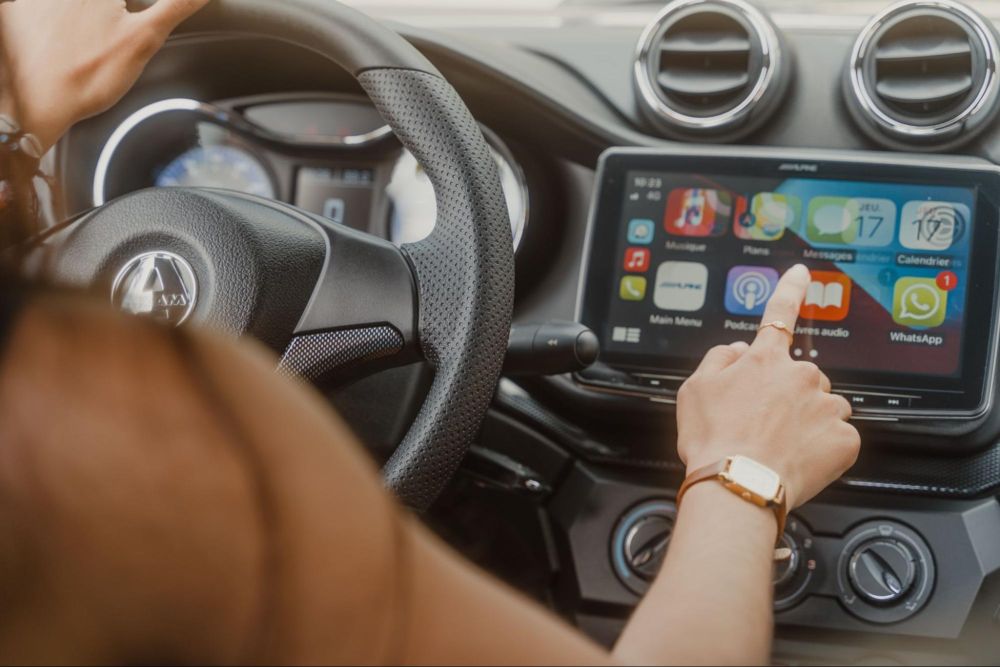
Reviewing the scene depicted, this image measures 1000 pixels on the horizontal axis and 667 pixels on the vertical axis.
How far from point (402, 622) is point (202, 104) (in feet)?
3.53

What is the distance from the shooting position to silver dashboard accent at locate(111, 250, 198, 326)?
93cm

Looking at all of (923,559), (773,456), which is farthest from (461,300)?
(923,559)

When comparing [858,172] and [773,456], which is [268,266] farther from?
[858,172]

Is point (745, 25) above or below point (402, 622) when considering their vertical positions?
above

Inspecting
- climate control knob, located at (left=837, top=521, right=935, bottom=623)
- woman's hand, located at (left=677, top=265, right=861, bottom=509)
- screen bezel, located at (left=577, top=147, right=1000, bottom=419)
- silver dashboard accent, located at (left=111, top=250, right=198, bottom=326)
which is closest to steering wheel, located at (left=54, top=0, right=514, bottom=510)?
silver dashboard accent, located at (left=111, top=250, right=198, bottom=326)

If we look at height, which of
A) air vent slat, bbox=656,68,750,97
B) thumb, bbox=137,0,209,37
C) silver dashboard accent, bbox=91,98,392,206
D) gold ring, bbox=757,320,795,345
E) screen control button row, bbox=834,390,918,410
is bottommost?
screen control button row, bbox=834,390,918,410

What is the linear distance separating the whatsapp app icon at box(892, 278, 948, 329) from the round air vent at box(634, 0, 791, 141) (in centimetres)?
24

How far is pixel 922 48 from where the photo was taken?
1.20 meters

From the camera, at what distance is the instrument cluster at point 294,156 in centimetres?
143

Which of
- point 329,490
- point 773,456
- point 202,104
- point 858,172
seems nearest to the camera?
point 329,490

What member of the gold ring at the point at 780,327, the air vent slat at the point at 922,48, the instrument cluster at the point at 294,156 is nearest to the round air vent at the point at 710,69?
the air vent slat at the point at 922,48

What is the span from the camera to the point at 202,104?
57.3 inches

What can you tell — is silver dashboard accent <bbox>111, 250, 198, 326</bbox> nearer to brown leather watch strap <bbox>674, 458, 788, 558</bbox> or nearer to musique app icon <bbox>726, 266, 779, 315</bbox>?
brown leather watch strap <bbox>674, 458, 788, 558</bbox>

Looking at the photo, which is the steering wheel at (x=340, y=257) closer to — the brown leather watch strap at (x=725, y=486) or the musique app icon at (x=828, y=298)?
the brown leather watch strap at (x=725, y=486)
